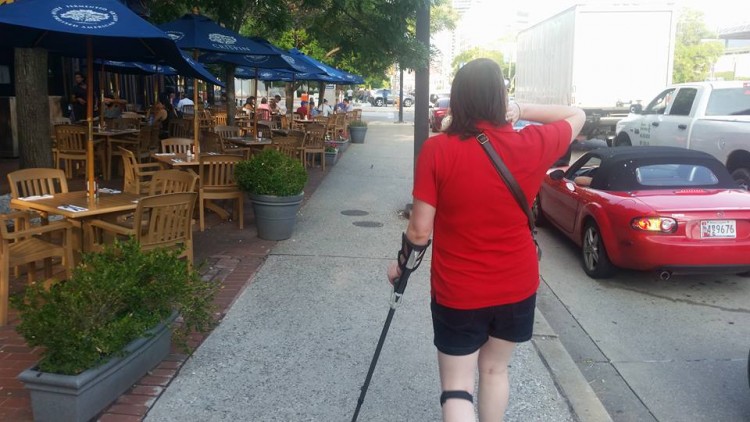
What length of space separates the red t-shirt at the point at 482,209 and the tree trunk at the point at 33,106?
18.0 ft

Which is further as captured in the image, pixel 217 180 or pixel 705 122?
pixel 705 122

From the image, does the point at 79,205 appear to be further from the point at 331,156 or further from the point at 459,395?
the point at 331,156

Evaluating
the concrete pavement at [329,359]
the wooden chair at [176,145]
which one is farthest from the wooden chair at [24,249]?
the wooden chair at [176,145]

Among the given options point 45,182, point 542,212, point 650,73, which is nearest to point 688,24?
point 650,73

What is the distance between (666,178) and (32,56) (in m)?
6.62

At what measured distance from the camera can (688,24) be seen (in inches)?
3007

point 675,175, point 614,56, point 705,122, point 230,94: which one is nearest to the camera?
point 675,175

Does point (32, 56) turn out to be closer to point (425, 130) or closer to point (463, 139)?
point (425, 130)

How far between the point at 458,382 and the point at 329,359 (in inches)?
77.3

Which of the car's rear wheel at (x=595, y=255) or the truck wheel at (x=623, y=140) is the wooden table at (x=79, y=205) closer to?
the car's rear wheel at (x=595, y=255)

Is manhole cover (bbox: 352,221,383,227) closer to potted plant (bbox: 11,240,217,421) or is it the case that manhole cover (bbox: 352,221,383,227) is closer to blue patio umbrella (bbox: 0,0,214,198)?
blue patio umbrella (bbox: 0,0,214,198)

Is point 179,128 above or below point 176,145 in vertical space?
above

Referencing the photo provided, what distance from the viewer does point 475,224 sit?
270 centimetres

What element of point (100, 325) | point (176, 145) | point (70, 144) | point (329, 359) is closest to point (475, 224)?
point (100, 325)
